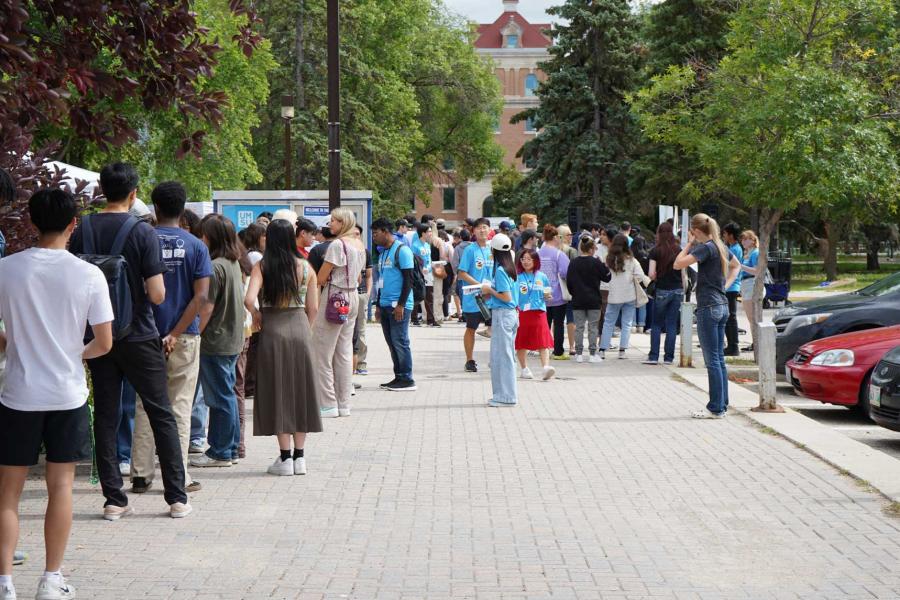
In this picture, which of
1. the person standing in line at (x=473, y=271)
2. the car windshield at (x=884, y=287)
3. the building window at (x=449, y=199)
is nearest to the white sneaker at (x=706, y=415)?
the car windshield at (x=884, y=287)

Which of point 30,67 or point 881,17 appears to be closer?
point 30,67

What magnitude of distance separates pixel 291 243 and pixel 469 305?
7886 mm

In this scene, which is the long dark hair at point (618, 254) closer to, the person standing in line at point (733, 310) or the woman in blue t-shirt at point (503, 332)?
the person standing in line at point (733, 310)

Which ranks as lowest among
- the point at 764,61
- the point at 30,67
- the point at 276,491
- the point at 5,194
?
the point at 276,491

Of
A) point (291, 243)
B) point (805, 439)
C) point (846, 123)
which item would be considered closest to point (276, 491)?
point (291, 243)

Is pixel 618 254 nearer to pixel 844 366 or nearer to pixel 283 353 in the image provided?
pixel 844 366

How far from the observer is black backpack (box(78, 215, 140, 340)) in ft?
22.0

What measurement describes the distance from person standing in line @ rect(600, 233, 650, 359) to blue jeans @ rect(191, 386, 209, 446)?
9211mm

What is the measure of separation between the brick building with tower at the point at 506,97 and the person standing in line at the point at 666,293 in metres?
87.6

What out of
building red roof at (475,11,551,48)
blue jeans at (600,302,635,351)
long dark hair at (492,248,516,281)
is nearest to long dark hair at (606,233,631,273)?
blue jeans at (600,302,635,351)

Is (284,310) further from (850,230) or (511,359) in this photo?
(850,230)

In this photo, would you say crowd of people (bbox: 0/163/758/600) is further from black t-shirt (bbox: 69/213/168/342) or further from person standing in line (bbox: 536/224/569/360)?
person standing in line (bbox: 536/224/569/360)

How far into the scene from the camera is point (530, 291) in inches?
583

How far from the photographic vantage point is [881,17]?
58.7 feet
